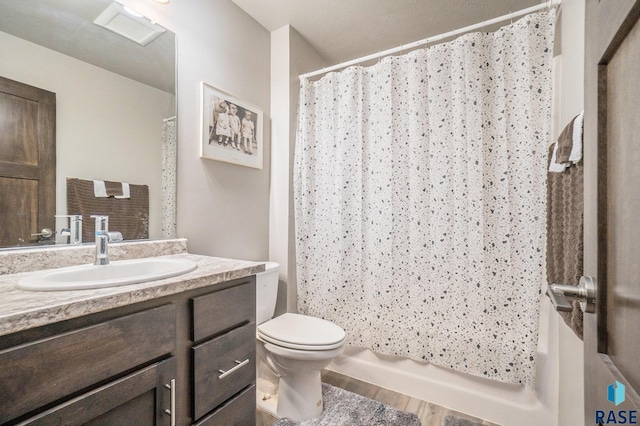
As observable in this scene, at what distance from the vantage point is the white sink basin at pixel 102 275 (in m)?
0.75

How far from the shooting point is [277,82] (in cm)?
207

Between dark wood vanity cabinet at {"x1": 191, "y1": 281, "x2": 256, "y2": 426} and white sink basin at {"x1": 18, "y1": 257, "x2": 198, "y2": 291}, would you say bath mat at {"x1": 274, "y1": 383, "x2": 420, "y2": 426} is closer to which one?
dark wood vanity cabinet at {"x1": 191, "y1": 281, "x2": 256, "y2": 426}

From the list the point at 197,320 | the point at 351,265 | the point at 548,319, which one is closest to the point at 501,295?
the point at 548,319

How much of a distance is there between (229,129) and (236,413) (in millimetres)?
1462

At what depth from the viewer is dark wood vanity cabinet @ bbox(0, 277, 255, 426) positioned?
1.91ft

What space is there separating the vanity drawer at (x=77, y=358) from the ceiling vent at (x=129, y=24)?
51.0 inches

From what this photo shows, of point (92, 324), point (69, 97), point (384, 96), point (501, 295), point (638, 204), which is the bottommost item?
point (501, 295)

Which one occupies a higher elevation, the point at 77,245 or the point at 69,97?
the point at 69,97

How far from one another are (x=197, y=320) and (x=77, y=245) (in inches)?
25.8

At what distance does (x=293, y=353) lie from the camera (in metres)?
1.39

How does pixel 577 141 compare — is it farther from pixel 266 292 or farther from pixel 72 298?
pixel 266 292

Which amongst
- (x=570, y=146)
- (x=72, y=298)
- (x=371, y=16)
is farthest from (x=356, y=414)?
(x=371, y=16)

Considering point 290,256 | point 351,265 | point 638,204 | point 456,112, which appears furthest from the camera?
point 290,256

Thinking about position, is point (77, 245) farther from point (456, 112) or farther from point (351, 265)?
point (456, 112)
